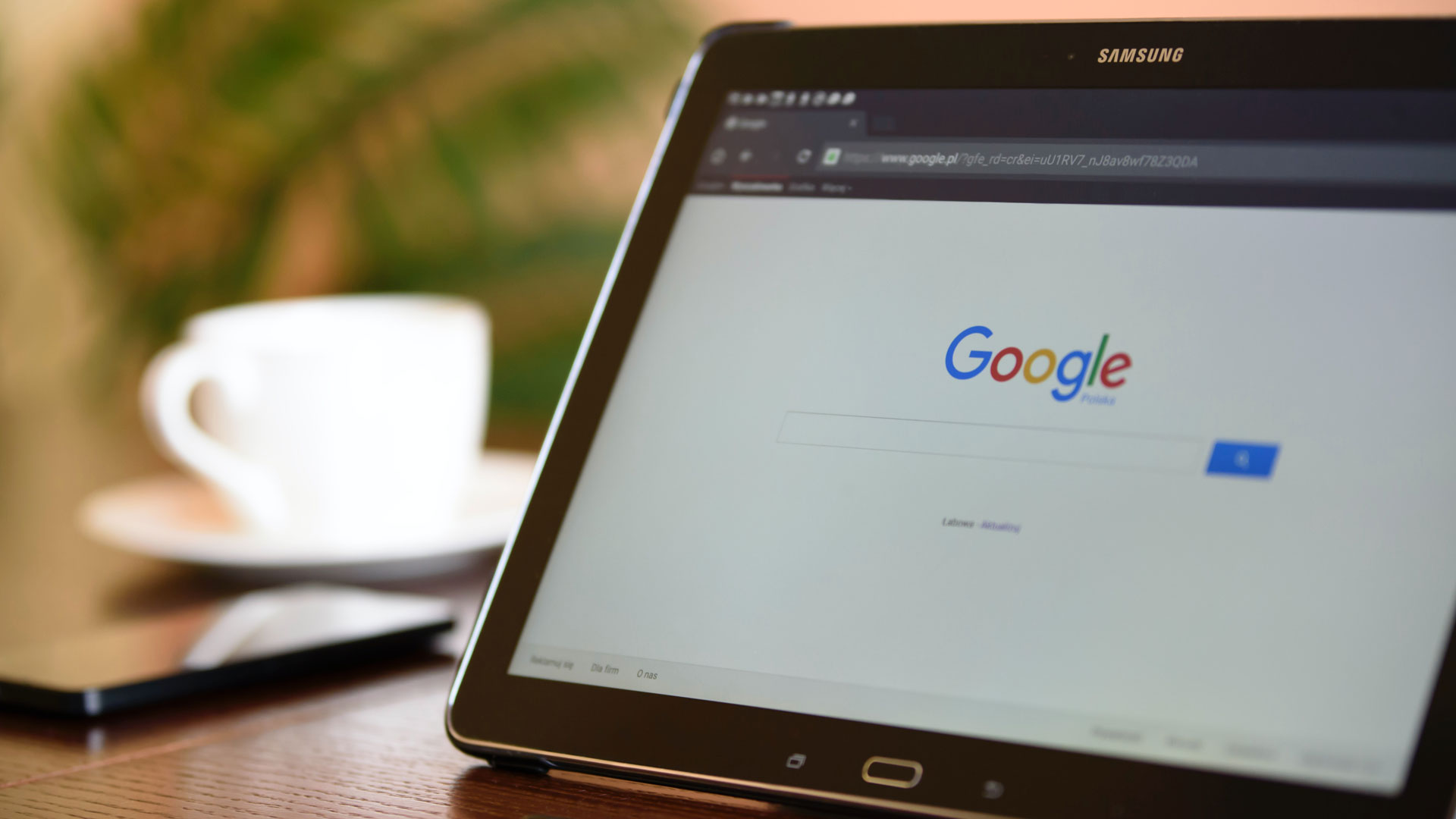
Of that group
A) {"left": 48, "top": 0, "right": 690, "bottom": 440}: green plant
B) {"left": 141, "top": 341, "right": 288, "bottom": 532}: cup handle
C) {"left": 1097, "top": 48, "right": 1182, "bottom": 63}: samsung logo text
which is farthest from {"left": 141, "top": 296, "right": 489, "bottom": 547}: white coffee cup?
{"left": 48, "top": 0, "right": 690, "bottom": 440}: green plant

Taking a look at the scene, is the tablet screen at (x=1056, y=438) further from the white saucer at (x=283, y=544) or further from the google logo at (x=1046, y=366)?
the white saucer at (x=283, y=544)

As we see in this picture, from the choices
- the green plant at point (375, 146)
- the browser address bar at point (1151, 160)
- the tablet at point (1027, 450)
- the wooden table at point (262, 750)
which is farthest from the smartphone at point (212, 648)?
the green plant at point (375, 146)

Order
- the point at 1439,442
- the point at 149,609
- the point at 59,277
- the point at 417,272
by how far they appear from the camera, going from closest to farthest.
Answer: the point at 1439,442, the point at 149,609, the point at 417,272, the point at 59,277

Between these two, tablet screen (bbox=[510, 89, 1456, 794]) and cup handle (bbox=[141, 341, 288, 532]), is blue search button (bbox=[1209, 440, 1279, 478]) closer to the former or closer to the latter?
tablet screen (bbox=[510, 89, 1456, 794])

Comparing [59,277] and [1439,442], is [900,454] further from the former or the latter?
[59,277]

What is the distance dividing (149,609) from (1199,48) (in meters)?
0.51

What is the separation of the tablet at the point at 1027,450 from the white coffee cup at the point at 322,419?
261mm

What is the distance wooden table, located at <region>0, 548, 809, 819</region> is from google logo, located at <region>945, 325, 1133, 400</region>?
136 mm

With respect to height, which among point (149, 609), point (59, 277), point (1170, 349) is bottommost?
point (149, 609)

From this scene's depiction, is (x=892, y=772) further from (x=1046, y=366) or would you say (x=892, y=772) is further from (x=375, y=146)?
(x=375, y=146)

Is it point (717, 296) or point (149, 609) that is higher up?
point (717, 296)

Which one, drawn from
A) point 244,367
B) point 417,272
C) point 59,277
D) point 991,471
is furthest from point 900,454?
point 59,277

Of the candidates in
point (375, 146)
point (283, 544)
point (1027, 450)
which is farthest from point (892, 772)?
point (375, 146)

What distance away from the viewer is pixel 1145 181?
355 mm
